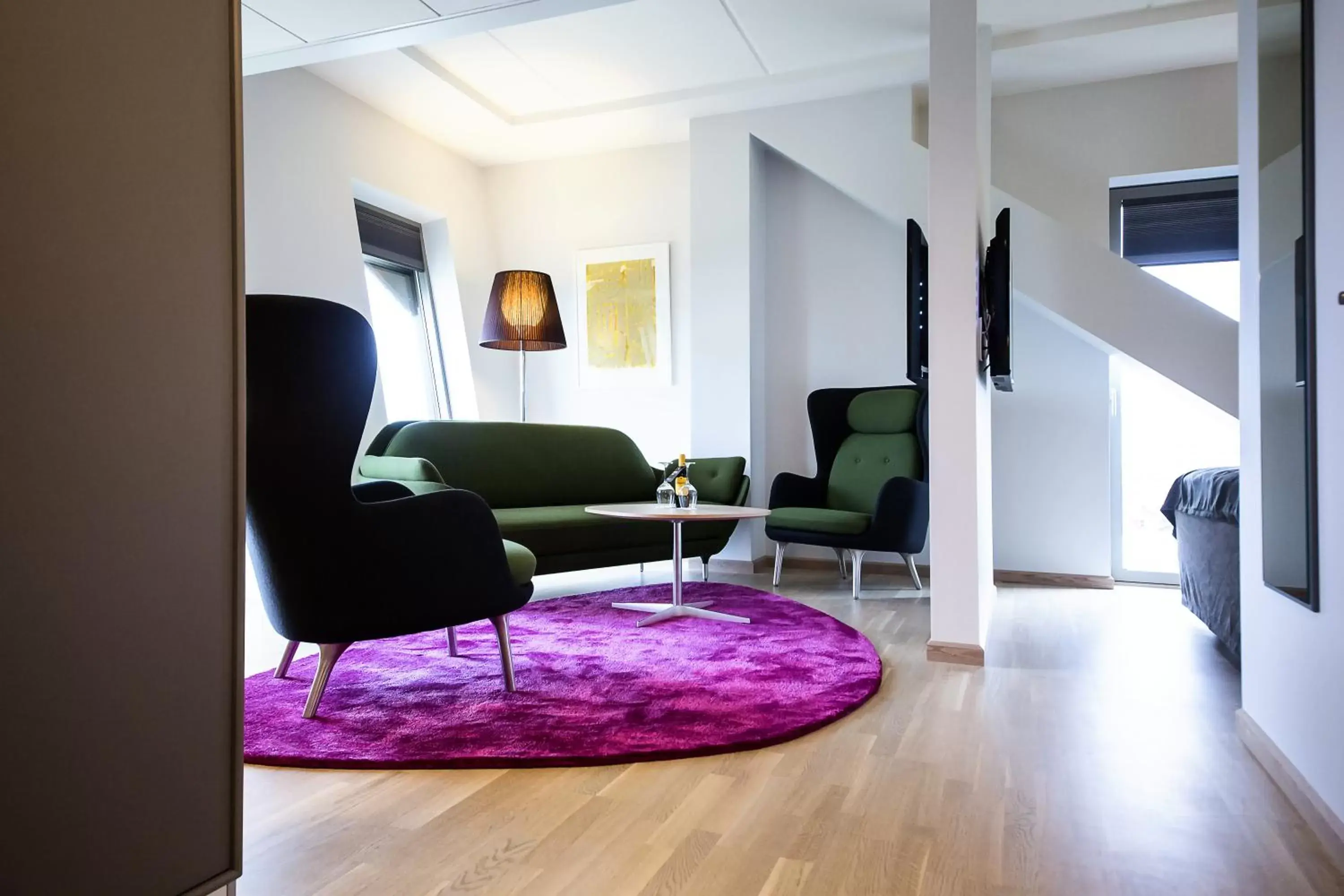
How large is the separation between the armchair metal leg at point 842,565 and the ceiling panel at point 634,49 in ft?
8.98

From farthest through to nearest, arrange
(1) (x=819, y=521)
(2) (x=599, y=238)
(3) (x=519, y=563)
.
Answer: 1. (2) (x=599, y=238)
2. (1) (x=819, y=521)
3. (3) (x=519, y=563)

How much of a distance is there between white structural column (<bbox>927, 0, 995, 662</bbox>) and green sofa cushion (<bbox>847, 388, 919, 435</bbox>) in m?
1.71

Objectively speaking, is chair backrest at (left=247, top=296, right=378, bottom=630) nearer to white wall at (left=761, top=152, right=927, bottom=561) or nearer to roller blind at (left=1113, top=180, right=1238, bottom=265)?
white wall at (left=761, top=152, right=927, bottom=561)

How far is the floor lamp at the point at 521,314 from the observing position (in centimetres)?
495

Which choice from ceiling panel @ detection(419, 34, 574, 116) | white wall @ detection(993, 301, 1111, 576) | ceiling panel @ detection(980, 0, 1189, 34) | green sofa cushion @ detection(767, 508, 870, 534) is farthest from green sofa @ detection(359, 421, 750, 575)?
ceiling panel @ detection(980, 0, 1189, 34)

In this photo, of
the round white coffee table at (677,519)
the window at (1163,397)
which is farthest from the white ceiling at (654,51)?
the round white coffee table at (677,519)

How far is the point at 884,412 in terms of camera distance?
189 inches

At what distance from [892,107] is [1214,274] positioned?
2.00 m

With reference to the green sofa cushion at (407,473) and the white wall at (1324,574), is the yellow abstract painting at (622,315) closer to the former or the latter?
the green sofa cushion at (407,473)

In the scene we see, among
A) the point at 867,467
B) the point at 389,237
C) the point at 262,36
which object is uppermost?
the point at 262,36

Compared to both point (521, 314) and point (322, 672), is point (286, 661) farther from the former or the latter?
point (521, 314)

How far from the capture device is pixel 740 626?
3.40 meters

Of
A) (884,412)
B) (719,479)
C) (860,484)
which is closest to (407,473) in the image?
(719,479)

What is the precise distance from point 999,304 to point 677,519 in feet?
4.68
